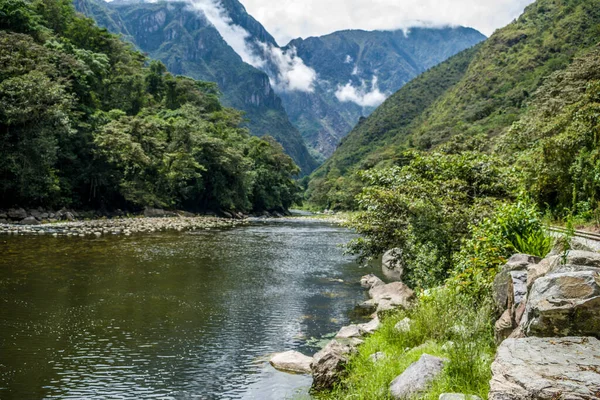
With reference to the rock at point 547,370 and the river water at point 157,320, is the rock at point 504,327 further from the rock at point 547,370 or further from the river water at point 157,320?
the river water at point 157,320

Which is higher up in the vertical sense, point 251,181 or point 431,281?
point 251,181

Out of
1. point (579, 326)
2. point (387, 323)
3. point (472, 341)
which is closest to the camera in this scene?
point (579, 326)

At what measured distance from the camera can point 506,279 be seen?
338 inches

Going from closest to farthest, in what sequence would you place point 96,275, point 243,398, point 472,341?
1. point 472,341
2. point 243,398
3. point 96,275

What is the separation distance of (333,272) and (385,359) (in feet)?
51.1

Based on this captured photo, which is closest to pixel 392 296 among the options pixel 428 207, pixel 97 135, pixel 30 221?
A: pixel 428 207

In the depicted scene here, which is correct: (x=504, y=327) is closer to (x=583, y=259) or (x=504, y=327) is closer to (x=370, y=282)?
(x=583, y=259)

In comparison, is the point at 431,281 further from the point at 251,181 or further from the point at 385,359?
the point at 251,181

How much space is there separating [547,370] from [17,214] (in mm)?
48103

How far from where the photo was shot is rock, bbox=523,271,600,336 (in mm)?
5612

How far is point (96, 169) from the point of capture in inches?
2111

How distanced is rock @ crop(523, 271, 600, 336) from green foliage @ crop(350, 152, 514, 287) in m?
8.64

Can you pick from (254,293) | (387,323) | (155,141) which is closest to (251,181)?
(155,141)

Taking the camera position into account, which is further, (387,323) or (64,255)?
(64,255)
